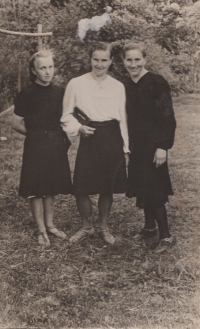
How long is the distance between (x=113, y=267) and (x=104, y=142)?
27.2 inches

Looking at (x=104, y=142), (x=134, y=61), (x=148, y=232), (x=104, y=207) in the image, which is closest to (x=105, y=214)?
(x=104, y=207)

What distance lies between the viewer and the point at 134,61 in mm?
2412

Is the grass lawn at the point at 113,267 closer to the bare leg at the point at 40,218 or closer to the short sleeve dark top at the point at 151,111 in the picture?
the bare leg at the point at 40,218

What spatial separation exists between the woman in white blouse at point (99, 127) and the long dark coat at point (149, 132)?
2.0 inches

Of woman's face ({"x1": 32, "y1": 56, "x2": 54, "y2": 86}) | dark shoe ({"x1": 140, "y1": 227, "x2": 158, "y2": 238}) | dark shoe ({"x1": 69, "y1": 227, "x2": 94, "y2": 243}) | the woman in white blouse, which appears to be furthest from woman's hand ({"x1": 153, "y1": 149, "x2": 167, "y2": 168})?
woman's face ({"x1": 32, "y1": 56, "x2": 54, "y2": 86})

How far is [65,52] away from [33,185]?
0.83 meters

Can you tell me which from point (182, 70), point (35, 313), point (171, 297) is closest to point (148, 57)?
point (182, 70)

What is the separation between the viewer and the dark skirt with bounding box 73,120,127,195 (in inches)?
99.1

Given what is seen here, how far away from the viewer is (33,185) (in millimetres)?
2578

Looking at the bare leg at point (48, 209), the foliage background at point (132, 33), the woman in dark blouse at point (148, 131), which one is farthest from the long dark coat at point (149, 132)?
the bare leg at point (48, 209)

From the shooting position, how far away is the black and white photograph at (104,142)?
231cm

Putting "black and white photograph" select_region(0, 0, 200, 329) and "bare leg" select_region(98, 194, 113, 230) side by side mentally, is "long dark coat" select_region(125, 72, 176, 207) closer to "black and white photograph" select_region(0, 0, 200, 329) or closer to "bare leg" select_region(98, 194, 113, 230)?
"black and white photograph" select_region(0, 0, 200, 329)

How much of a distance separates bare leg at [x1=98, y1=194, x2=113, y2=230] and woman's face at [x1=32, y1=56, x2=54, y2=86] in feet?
2.49

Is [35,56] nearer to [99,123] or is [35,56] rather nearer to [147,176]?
[99,123]
